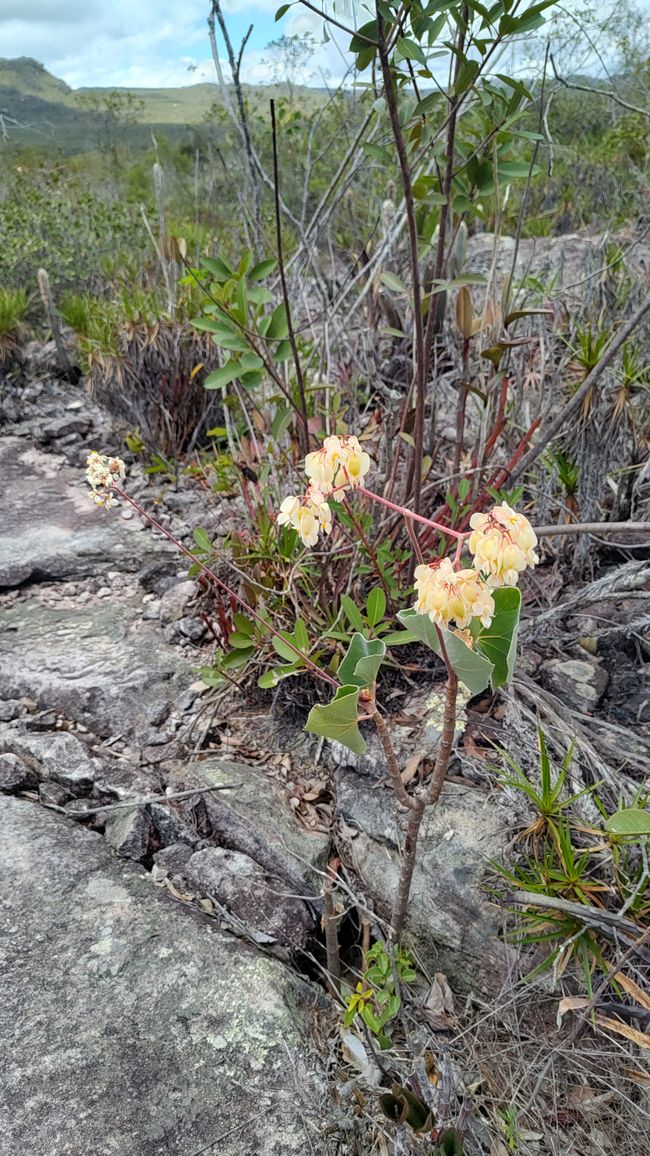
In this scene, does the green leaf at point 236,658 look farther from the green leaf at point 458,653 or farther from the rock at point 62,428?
the rock at point 62,428

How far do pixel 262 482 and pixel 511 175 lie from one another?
3.27ft

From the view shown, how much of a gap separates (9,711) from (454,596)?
1.54 meters

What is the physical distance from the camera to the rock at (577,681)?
5.23ft

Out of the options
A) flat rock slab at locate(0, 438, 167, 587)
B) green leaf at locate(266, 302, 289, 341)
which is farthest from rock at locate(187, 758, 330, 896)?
flat rock slab at locate(0, 438, 167, 587)

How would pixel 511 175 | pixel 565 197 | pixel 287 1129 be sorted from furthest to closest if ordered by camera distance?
pixel 565 197 < pixel 511 175 < pixel 287 1129

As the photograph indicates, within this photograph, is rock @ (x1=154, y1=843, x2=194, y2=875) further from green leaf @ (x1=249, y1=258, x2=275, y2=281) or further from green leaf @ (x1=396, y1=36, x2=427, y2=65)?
green leaf @ (x1=396, y1=36, x2=427, y2=65)

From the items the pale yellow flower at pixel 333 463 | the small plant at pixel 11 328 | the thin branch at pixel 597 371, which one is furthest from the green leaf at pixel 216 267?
the small plant at pixel 11 328

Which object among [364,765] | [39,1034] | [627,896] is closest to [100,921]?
[39,1034]

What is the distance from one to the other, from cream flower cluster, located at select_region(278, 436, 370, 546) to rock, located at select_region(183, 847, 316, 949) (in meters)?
0.83

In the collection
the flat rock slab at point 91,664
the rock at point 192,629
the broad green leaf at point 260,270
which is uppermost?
the broad green leaf at point 260,270

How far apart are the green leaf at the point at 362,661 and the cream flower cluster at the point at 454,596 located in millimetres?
124

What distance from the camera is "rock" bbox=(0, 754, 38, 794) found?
5.47 feet

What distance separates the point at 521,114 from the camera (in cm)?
140

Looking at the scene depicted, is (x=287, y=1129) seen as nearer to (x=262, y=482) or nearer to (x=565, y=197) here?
(x=262, y=482)
